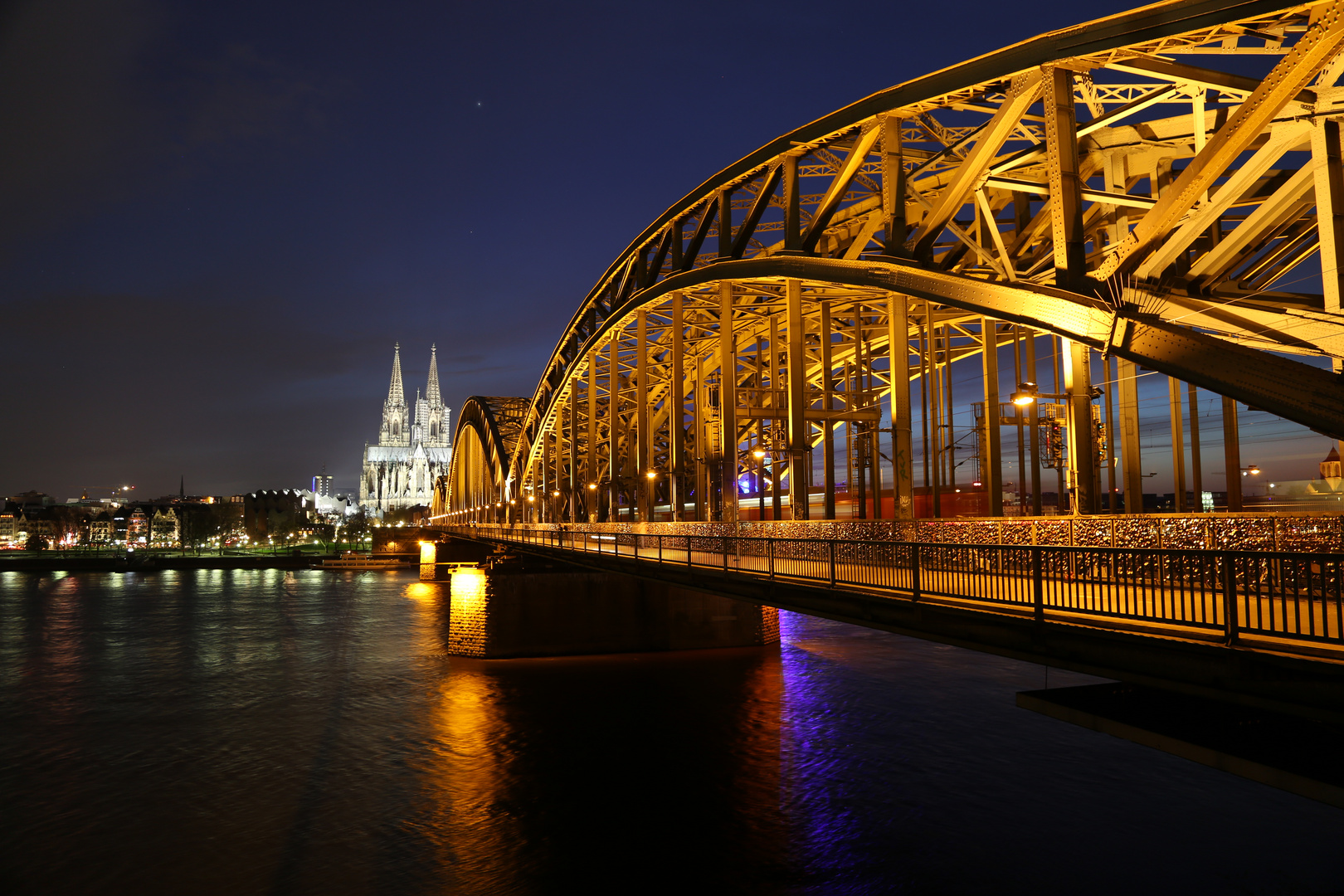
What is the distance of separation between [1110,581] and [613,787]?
1559cm

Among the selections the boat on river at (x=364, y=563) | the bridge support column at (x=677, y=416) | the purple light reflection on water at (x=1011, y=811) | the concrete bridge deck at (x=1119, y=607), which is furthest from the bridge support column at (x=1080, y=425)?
the boat on river at (x=364, y=563)

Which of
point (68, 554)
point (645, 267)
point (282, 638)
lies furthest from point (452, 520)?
point (645, 267)

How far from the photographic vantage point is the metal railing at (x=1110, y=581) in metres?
8.27

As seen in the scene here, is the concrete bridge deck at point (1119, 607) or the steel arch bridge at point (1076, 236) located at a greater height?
the steel arch bridge at point (1076, 236)

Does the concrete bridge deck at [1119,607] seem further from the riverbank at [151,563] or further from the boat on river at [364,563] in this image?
the riverbank at [151,563]

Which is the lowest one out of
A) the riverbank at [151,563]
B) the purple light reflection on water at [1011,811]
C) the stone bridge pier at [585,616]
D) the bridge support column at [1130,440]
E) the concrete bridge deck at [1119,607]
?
the purple light reflection on water at [1011,811]

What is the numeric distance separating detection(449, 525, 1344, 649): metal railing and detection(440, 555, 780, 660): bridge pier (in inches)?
704

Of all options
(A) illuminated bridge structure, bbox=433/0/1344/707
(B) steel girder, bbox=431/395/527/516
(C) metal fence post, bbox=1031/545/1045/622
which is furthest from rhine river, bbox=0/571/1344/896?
(B) steel girder, bbox=431/395/527/516

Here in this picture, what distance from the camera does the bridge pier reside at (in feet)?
123

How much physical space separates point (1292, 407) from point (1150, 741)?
4.61 m

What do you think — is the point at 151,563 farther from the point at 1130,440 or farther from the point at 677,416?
the point at 1130,440

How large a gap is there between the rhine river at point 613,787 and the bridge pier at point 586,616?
101 cm

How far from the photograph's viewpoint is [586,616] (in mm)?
37656

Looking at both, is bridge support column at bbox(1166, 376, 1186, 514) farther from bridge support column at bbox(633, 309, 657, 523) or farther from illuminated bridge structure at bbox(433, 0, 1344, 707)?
bridge support column at bbox(633, 309, 657, 523)
